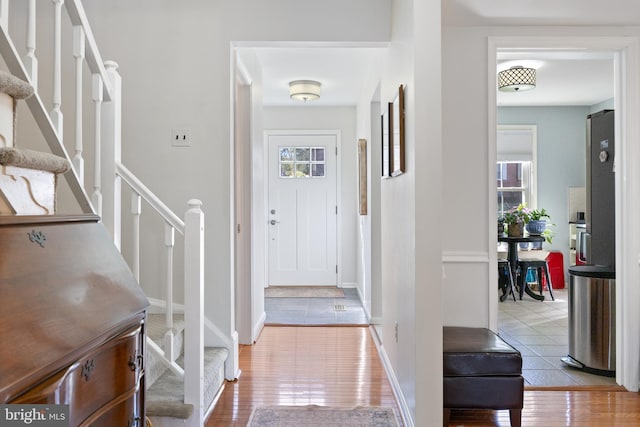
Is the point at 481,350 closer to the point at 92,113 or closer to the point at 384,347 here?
the point at 384,347

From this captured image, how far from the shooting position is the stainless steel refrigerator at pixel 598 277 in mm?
2883

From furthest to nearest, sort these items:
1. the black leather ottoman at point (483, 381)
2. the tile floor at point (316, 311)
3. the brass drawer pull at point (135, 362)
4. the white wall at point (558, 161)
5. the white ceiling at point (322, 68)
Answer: the white wall at point (558, 161), the tile floor at point (316, 311), the white ceiling at point (322, 68), the black leather ottoman at point (483, 381), the brass drawer pull at point (135, 362)

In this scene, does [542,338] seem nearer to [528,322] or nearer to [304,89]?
[528,322]

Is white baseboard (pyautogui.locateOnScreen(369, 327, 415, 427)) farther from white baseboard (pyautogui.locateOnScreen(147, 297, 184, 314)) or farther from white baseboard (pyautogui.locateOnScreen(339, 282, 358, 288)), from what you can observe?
white baseboard (pyautogui.locateOnScreen(339, 282, 358, 288))

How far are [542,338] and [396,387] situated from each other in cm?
180

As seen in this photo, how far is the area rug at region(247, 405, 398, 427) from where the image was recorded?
2.30m

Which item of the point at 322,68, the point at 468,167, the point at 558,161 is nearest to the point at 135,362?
the point at 468,167

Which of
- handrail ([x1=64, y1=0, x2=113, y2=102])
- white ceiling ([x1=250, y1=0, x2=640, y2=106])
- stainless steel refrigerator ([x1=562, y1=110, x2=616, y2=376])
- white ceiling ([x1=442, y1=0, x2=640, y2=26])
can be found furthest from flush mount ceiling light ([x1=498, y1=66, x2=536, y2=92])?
handrail ([x1=64, y1=0, x2=113, y2=102])

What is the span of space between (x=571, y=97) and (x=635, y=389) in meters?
4.07

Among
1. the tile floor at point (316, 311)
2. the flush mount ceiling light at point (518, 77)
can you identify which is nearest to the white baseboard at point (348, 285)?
the tile floor at point (316, 311)

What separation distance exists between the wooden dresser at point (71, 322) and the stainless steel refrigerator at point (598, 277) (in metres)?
2.81

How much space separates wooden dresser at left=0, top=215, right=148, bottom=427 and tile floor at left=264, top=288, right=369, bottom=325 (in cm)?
314

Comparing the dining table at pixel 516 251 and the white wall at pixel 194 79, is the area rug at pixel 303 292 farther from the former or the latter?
the white wall at pixel 194 79

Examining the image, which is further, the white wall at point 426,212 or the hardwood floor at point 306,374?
the hardwood floor at point 306,374
